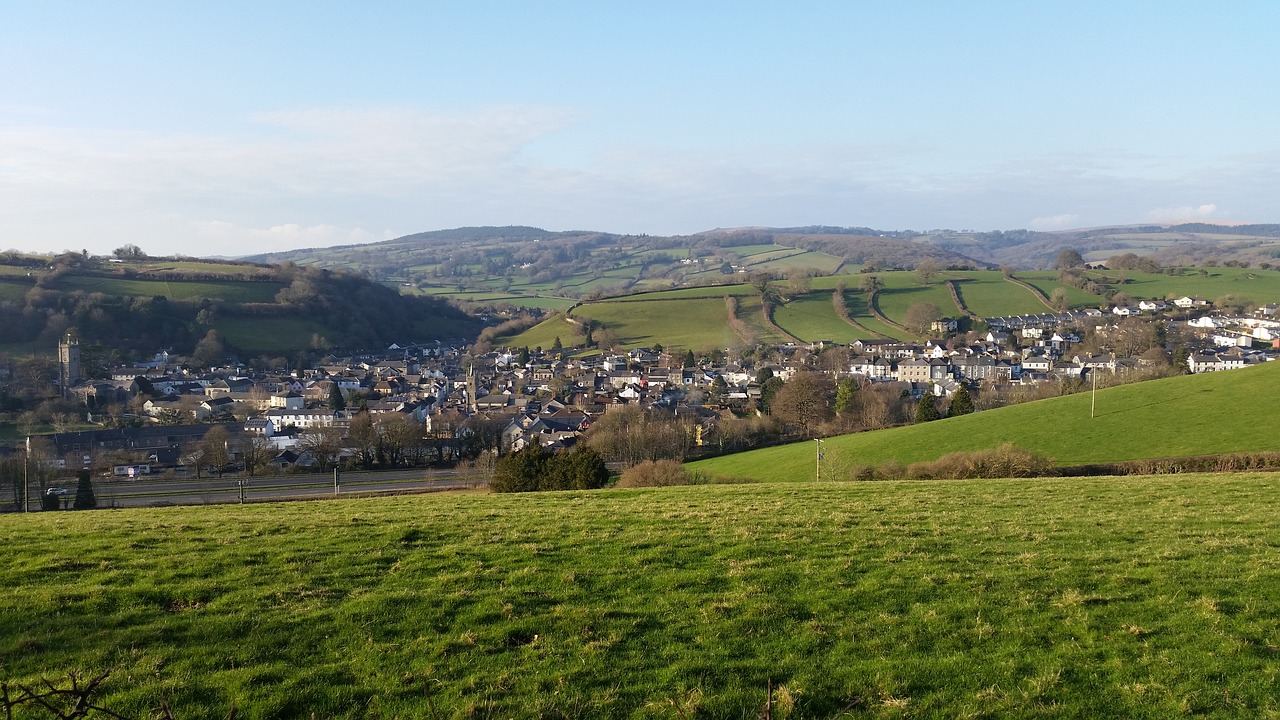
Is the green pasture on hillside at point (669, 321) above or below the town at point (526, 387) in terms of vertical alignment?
above

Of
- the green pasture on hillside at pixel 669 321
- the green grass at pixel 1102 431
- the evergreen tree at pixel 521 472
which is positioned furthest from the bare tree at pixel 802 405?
the green pasture on hillside at pixel 669 321

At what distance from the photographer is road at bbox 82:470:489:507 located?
4110cm

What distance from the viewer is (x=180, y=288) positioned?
12850 cm

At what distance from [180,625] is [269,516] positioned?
7894 mm

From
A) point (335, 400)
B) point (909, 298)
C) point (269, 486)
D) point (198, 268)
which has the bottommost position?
point (269, 486)

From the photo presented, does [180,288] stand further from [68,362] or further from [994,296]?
[994,296]

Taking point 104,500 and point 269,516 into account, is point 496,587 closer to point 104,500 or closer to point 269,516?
point 269,516

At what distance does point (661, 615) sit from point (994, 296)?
14156 centimetres

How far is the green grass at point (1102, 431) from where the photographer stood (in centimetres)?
3422

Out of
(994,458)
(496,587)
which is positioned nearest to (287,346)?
(994,458)

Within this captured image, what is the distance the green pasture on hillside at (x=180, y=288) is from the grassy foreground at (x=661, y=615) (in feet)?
Answer: 411

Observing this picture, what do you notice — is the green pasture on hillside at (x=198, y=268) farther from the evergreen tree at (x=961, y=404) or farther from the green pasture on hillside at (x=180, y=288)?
the evergreen tree at (x=961, y=404)

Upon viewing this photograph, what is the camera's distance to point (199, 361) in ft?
353

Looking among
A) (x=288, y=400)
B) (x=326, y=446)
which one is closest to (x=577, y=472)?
(x=326, y=446)
